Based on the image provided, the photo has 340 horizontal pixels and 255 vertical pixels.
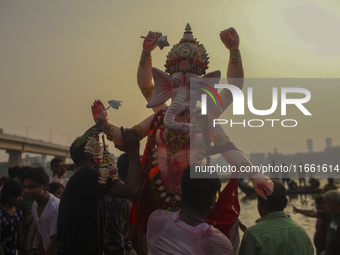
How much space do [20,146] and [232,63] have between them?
40688 mm

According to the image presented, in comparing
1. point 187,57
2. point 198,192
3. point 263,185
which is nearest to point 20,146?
point 187,57

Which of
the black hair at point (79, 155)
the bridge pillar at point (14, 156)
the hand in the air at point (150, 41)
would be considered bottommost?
the black hair at point (79, 155)

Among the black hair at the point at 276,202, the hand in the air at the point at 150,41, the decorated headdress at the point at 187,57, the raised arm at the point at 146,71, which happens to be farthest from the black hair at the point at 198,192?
the hand in the air at the point at 150,41

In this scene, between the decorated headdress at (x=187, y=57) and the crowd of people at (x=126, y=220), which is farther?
the decorated headdress at (x=187, y=57)

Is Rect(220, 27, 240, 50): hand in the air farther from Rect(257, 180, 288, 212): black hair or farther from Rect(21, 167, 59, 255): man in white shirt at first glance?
Rect(21, 167, 59, 255): man in white shirt

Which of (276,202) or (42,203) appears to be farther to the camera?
(42,203)

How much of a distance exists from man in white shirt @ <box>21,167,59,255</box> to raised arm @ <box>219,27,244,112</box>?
88.1 inches

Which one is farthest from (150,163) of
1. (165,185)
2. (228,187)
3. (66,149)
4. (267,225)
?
(66,149)

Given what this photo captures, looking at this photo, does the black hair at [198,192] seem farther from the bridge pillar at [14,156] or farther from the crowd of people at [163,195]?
the bridge pillar at [14,156]

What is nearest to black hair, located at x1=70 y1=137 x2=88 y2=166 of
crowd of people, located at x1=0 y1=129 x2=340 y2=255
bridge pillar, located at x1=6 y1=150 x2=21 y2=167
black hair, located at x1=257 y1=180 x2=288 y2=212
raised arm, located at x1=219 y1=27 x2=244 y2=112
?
crowd of people, located at x1=0 y1=129 x2=340 y2=255

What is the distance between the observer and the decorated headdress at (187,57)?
441 centimetres

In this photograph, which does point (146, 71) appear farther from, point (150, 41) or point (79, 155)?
point (79, 155)

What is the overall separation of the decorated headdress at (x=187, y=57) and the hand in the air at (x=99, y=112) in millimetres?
882

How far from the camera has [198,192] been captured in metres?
2.80
